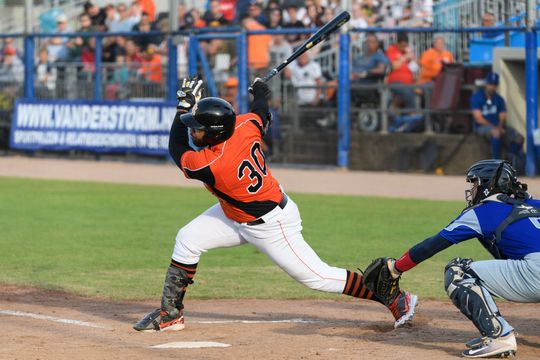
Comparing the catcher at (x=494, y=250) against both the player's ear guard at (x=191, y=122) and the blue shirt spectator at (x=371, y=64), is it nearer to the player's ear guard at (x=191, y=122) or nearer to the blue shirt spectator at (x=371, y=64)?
the player's ear guard at (x=191, y=122)

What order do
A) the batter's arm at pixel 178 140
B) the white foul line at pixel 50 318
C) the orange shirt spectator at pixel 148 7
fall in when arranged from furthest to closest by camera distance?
the orange shirt spectator at pixel 148 7, the white foul line at pixel 50 318, the batter's arm at pixel 178 140

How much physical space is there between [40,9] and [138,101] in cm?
696

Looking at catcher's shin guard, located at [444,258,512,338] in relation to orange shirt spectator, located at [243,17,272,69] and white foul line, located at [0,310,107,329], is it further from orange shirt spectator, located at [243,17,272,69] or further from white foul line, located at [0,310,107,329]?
orange shirt spectator, located at [243,17,272,69]

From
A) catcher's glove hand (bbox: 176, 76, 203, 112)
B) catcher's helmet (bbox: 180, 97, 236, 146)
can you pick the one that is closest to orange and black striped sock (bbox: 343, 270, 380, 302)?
catcher's helmet (bbox: 180, 97, 236, 146)

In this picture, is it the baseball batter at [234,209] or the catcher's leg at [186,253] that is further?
the catcher's leg at [186,253]

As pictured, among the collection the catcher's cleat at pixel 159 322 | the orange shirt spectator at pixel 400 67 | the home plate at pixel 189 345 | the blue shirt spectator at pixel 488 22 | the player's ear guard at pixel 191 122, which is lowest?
the home plate at pixel 189 345

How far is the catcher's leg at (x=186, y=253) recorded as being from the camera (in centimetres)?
672

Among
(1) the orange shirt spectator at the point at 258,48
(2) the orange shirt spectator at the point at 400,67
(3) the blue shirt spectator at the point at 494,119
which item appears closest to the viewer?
(3) the blue shirt spectator at the point at 494,119

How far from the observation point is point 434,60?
17906 mm

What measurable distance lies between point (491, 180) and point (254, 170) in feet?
4.86

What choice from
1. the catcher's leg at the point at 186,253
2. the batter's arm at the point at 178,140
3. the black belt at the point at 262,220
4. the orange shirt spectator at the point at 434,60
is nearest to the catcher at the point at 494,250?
the black belt at the point at 262,220

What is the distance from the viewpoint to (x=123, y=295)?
27.8 ft

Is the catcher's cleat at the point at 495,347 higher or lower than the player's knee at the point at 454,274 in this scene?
lower

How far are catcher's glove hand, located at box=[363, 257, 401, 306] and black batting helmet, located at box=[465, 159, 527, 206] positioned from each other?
2.64 feet
